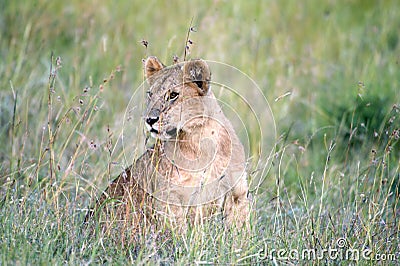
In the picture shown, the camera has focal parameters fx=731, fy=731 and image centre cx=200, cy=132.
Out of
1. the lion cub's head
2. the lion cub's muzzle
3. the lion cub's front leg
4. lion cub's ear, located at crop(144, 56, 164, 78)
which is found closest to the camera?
the lion cub's muzzle

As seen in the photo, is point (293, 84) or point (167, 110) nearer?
point (167, 110)

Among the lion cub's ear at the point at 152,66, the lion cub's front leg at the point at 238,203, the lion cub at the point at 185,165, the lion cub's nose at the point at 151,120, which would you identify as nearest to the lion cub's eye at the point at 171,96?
the lion cub at the point at 185,165

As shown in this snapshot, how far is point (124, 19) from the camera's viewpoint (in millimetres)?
9461

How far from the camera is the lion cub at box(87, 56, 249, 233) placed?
4895 mm

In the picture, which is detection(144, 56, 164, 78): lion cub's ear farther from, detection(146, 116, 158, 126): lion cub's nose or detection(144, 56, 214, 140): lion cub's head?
detection(146, 116, 158, 126): lion cub's nose

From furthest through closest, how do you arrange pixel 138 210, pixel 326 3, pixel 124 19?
1. pixel 326 3
2. pixel 124 19
3. pixel 138 210

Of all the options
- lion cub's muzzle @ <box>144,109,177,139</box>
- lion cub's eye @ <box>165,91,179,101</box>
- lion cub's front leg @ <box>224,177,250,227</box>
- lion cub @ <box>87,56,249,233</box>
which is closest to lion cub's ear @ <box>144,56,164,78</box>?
lion cub @ <box>87,56,249,233</box>

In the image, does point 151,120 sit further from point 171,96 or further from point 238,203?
point 238,203

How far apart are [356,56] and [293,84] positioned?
3.48 feet

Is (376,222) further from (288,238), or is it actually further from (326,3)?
(326,3)

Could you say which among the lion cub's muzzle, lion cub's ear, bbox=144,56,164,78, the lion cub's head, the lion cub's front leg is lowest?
the lion cub's front leg

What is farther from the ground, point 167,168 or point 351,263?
point 167,168

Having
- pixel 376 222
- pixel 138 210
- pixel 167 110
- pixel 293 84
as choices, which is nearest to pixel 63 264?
pixel 138 210

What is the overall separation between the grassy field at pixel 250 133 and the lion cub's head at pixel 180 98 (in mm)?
363
